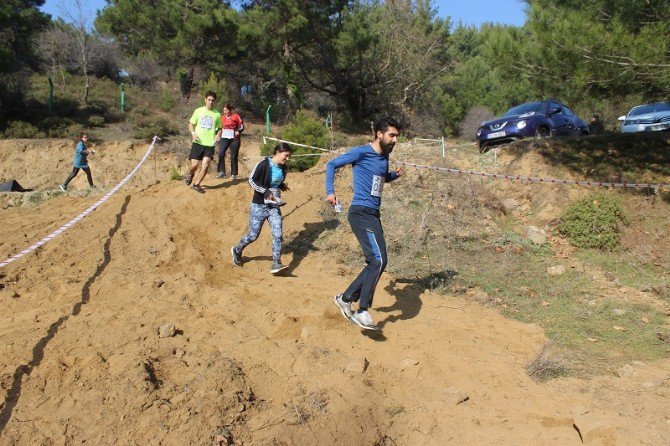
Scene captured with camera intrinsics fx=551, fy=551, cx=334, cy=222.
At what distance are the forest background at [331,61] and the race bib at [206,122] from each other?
227 inches

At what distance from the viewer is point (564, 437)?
155 inches

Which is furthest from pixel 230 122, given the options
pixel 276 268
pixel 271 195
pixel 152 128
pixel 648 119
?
pixel 648 119

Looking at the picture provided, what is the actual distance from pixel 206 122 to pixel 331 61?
2124 centimetres

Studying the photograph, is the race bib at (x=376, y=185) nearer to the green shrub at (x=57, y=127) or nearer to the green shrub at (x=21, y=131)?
the green shrub at (x=57, y=127)

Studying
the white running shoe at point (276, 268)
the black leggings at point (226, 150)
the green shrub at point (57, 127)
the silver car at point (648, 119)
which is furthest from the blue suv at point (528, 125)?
the green shrub at point (57, 127)

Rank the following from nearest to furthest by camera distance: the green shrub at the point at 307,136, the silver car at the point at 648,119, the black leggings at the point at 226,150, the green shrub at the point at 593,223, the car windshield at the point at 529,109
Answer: the green shrub at the point at 593,223 → the black leggings at the point at 226,150 → the green shrub at the point at 307,136 → the silver car at the point at 648,119 → the car windshield at the point at 529,109

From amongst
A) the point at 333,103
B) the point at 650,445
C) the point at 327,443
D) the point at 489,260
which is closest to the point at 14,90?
the point at 333,103

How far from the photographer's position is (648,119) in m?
14.4

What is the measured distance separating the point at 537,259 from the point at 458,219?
5.42ft

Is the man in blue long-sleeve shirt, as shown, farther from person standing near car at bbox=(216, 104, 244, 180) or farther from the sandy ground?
person standing near car at bbox=(216, 104, 244, 180)

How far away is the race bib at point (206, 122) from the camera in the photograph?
941 centimetres

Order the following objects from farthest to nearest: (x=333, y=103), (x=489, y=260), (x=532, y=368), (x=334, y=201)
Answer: (x=333, y=103), (x=489, y=260), (x=334, y=201), (x=532, y=368)

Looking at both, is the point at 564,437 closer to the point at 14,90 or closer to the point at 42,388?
the point at 42,388

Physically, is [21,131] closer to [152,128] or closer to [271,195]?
[152,128]
